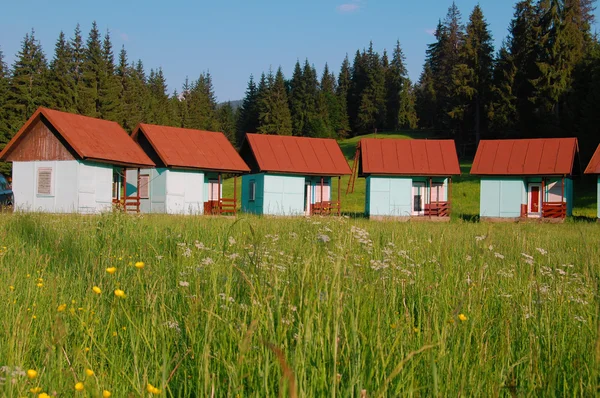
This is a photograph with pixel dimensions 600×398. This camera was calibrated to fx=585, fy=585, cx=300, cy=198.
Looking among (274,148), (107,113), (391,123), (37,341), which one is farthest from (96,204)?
(391,123)

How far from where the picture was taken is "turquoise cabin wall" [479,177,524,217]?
116 feet

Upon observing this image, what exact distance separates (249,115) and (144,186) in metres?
67.5

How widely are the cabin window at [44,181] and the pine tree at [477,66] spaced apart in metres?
49.1

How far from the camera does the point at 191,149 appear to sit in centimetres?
3528

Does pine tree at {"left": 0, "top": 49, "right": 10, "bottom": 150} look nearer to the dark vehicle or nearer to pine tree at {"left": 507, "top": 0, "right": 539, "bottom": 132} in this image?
the dark vehicle

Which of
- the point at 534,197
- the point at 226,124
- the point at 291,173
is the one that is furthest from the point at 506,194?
the point at 226,124

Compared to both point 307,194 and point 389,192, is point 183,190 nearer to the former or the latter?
point 307,194

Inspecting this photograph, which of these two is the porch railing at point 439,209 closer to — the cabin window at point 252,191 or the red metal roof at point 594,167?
the red metal roof at point 594,167

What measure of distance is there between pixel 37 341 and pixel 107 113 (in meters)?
64.7

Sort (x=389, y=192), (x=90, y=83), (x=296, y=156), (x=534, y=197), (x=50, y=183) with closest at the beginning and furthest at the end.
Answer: (x=50, y=183) < (x=534, y=197) < (x=389, y=192) < (x=296, y=156) < (x=90, y=83)

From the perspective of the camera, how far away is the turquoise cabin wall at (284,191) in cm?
3562

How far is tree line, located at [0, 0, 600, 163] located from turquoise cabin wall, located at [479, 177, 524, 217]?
15928 mm

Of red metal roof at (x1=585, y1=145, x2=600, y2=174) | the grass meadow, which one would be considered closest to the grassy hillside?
red metal roof at (x1=585, y1=145, x2=600, y2=174)

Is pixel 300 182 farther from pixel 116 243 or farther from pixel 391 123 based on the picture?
pixel 391 123
